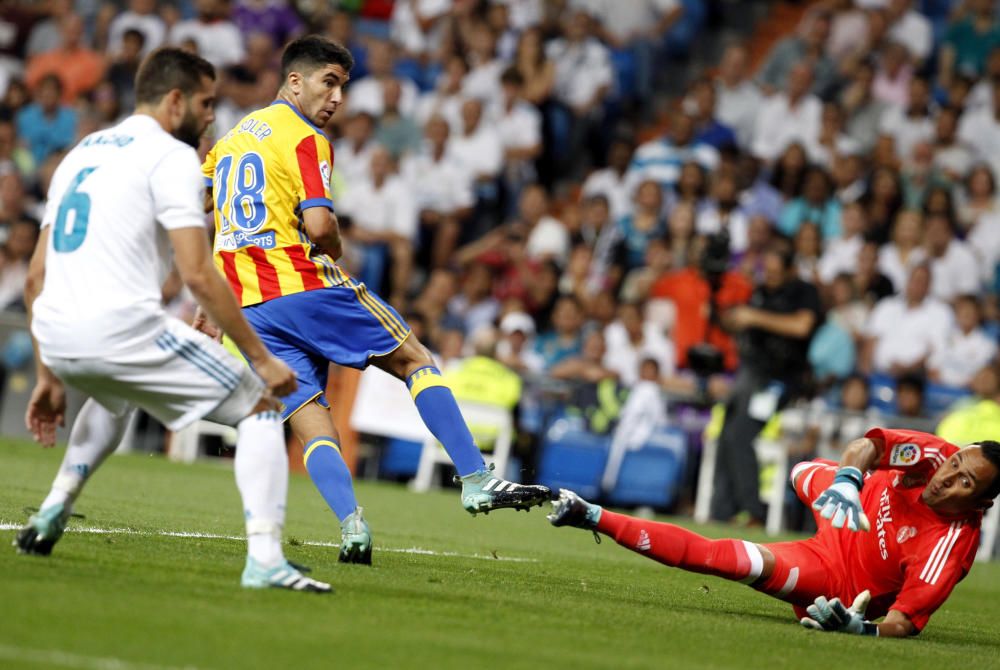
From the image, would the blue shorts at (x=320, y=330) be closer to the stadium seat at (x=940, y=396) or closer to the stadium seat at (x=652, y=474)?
the stadium seat at (x=652, y=474)

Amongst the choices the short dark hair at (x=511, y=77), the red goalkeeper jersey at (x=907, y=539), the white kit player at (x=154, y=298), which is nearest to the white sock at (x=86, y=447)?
the white kit player at (x=154, y=298)

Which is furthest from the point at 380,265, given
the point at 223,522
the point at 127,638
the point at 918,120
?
the point at 127,638

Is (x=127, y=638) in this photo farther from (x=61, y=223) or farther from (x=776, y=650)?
(x=776, y=650)

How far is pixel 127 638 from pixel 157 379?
4.01 feet

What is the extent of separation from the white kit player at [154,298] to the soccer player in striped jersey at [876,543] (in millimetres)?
1432

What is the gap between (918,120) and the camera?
1819 cm

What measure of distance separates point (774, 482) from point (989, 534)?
206cm

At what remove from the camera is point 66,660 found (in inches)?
166

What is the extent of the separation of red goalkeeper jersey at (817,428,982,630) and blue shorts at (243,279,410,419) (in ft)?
7.65

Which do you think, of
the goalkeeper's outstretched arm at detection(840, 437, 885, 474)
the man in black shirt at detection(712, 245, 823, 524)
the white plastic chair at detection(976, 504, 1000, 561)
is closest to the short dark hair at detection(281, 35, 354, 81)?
the goalkeeper's outstretched arm at detection(840, 437, 885, 474)

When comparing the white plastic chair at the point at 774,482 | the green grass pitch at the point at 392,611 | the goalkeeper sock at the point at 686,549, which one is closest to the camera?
the green grass pitch at the point at 392,611

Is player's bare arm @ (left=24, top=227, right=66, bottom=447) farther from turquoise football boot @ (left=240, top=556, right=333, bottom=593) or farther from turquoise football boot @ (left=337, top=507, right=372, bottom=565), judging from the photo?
turquoise football boot @ (left=337, top=507, right=372, bottom=565)

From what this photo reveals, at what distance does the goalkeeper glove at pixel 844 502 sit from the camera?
19.9ft

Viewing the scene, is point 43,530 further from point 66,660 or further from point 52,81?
point 52,81
